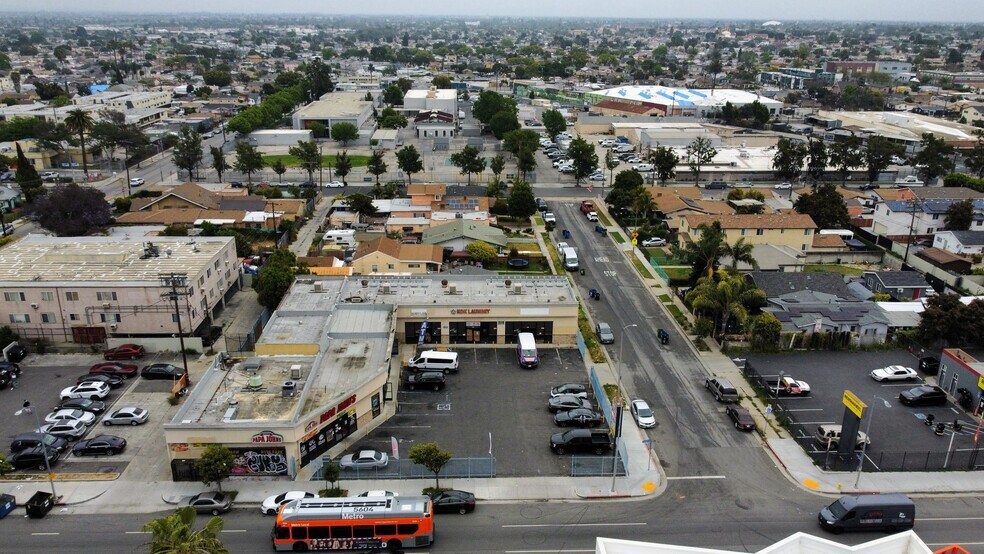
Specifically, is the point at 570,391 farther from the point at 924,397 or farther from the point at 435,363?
the point at 924,397

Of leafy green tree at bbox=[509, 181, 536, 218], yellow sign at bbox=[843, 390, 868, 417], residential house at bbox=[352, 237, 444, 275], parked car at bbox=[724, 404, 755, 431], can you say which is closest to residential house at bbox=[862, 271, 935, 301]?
parked car at bbox=[724, 404, 755, 431]

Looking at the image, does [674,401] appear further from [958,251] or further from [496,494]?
[958,251]

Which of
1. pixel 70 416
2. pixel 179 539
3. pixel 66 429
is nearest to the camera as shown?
pixel 179 539

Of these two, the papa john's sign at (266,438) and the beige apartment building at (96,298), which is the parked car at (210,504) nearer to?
the papa john's sign at (266,438)

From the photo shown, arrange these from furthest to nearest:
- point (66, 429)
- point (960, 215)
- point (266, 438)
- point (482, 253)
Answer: point (960, 215), point (482, 253), point (66, 429), point (266, 438)

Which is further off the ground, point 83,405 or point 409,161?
point 409,161

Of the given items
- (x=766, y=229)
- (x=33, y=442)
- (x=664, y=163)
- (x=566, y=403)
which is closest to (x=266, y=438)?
(x=33, y=442)

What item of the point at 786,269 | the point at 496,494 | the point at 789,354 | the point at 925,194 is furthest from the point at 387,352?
the point at 925,194
